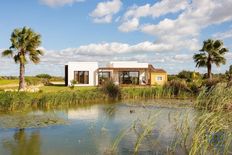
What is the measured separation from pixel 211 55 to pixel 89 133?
2357 centimetres

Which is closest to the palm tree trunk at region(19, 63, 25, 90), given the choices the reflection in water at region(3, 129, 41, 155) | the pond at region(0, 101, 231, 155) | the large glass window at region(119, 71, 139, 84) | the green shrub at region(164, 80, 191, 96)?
the large glass window at region(119, 71, 139, 84)

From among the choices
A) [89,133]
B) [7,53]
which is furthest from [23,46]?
[89,133]

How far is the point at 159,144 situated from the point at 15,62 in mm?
20004

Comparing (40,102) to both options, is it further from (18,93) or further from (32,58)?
(32,58)

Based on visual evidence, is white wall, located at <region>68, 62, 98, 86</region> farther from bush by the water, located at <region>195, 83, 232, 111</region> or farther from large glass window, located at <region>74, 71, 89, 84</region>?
bush by the water, located at <region>195, 83, 232, 111</region>

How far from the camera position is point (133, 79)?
3341cm

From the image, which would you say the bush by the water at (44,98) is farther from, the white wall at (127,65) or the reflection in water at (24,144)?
the white wall at (127,65)

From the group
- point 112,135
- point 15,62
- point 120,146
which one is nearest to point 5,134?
point 112,135

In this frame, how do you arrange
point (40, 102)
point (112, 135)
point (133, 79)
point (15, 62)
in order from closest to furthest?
point (112, 135) < point (40, 102) < point (15, 62) < point (133, 79)

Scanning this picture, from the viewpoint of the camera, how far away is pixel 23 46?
1000 inches

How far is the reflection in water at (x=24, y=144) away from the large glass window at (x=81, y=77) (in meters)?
22.4

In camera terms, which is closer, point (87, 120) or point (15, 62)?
point (87, 120)

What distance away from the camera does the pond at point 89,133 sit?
7711 millimetres

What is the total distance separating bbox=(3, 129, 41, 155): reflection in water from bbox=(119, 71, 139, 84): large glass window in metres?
23.4
